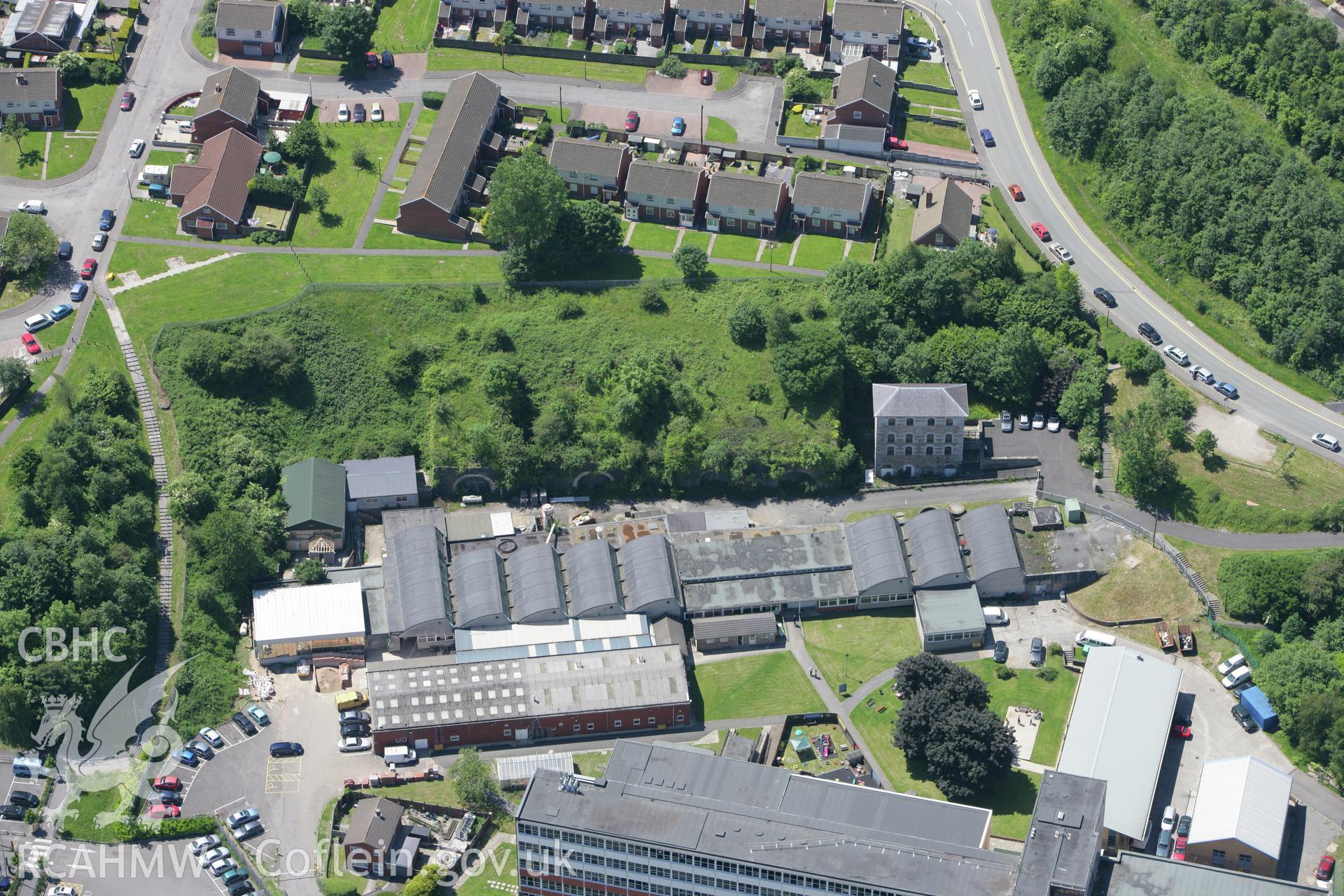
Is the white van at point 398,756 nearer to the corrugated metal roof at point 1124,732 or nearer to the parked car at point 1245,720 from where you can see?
the corrugated metal roof at point 1124,732

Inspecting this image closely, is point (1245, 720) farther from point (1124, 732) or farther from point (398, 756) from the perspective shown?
point (398, 756)

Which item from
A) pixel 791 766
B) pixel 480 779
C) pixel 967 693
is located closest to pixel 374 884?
pixel 480 779

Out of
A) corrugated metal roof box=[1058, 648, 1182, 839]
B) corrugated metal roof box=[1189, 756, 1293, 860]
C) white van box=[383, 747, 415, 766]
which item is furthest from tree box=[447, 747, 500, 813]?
corrugated metal roof box=[1189, 756, 1293, 860]

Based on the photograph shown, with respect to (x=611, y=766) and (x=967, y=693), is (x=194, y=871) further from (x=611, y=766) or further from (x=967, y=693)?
(x=967, y=693)

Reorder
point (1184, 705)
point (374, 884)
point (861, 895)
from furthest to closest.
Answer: point (1184, 705) < point (374, 884) < point (861, 895)

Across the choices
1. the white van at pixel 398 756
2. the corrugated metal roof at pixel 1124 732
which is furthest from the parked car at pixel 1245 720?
the white van at pixel 398 756
